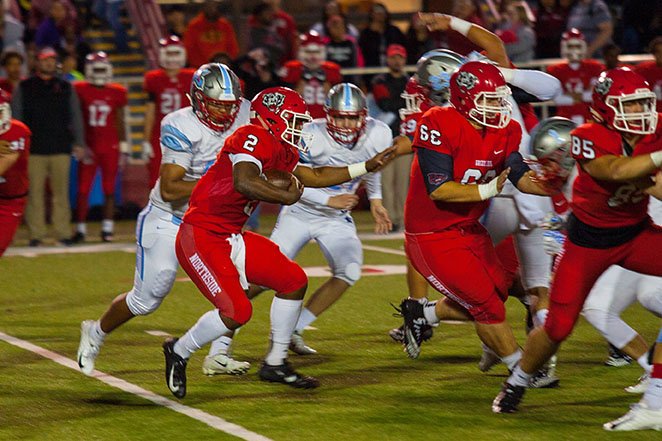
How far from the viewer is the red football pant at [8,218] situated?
26.0ft

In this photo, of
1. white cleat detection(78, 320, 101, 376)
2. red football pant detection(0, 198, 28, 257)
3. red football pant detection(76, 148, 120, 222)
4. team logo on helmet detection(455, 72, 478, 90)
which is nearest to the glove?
team logo on helmet detection(455, 72, 478, 90)

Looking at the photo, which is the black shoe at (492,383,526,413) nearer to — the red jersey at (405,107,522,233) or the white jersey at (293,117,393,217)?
the red jersey at (405,107,522,233)

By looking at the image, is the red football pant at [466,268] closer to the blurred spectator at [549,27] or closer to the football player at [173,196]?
the football player at [173,196]

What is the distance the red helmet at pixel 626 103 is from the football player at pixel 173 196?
1.97 m

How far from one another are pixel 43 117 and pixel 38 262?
173 cm

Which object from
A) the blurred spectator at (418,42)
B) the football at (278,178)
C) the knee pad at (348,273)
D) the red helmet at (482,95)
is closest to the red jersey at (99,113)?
the blurred spectator at (418,42)

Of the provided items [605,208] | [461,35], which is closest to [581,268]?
[605,208]

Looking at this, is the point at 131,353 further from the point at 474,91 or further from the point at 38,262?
the point at 38,262

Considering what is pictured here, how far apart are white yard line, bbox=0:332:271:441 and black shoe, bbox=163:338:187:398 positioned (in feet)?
0.23

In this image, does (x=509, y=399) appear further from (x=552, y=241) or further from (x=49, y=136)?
(x=49, y=136)

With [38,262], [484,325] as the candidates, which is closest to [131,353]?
[484,325]

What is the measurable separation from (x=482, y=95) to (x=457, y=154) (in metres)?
0.30

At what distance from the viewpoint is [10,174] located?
811cm

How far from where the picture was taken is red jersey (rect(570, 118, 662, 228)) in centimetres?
545
